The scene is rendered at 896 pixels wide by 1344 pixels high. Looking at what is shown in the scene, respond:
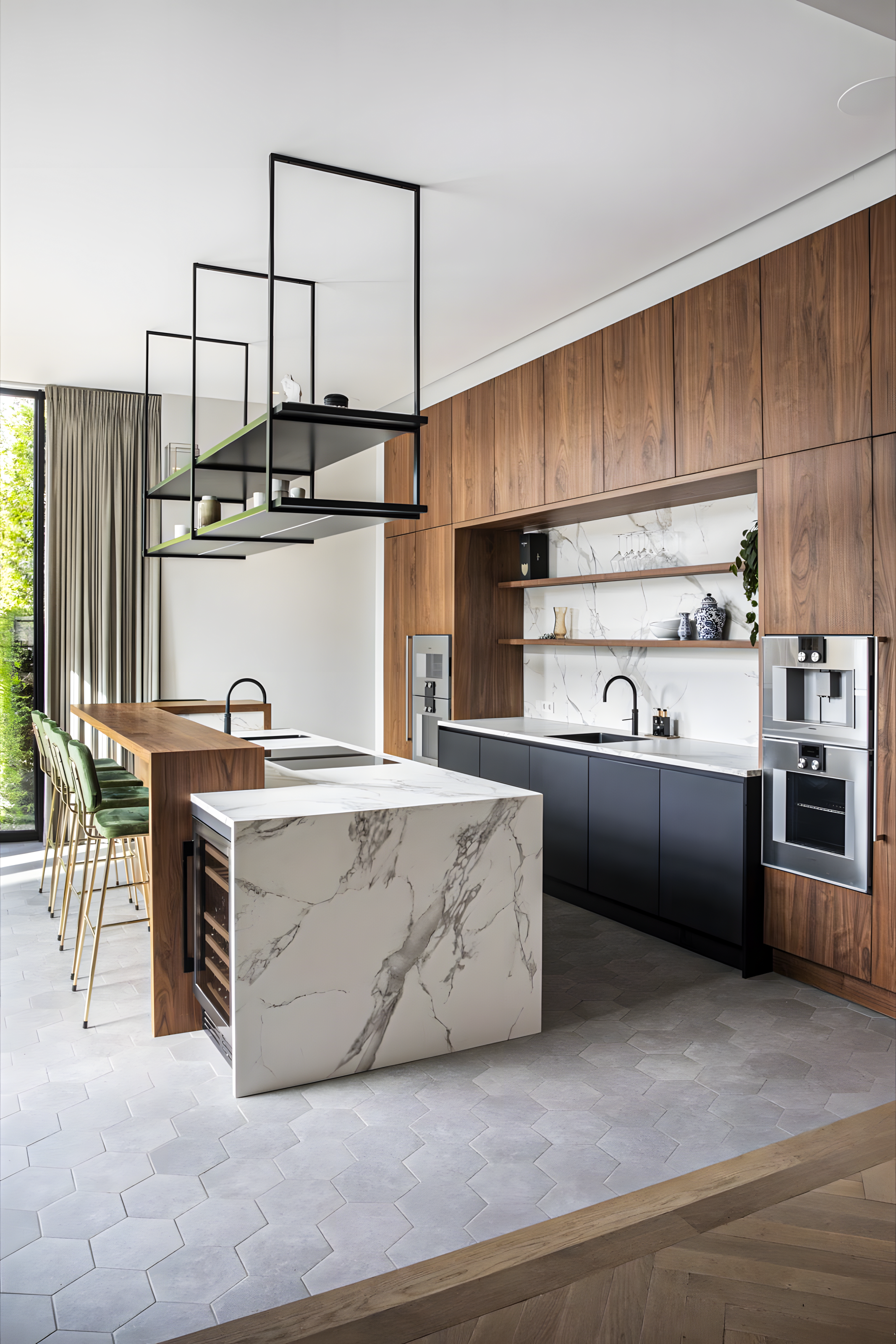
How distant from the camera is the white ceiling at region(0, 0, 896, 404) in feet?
8.68

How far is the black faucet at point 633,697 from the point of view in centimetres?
498

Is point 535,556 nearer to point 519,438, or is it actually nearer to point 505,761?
point 519,438

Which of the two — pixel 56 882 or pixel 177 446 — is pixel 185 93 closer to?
pixel 177 446

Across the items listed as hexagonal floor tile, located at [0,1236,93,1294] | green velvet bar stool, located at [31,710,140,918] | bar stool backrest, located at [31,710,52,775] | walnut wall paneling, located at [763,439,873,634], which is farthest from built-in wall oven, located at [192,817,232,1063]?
walnut wall paneling, located at [763,439,873,634]

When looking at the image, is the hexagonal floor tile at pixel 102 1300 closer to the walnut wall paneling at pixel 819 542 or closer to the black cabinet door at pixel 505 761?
the walnut wall paneling at pixel 819 542

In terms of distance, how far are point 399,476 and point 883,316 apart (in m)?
4.00

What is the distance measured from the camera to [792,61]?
279cm

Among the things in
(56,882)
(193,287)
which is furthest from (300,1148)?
(193,287)

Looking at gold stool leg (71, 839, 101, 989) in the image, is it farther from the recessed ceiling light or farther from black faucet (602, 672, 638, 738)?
the recessed ceiling light

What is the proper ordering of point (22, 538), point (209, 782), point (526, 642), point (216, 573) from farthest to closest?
1. point (216, 573)
2. point (22, 538)
3. point (526, 642)
4. point (209, 782)

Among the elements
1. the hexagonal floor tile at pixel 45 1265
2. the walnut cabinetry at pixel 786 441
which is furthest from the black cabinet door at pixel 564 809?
the hexagonal floor tile at pixel 45 1265

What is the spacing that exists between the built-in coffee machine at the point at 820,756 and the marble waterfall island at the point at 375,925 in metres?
1.06

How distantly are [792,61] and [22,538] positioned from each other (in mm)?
5290

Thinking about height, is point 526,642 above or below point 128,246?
below
